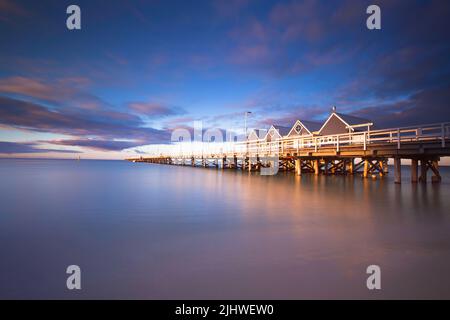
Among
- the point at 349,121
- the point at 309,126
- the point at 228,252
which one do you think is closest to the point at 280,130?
the point at 309,126

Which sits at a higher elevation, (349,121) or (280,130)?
(280,130)

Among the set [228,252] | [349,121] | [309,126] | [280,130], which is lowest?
[228,252]

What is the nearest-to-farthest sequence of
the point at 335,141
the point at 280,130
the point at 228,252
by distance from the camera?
the point at 228,252
the point at 335,141
the point at 280,130

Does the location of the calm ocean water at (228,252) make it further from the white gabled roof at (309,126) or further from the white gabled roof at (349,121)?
the white gabled roof at (309,126)

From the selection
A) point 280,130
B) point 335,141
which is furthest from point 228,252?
point 280,130

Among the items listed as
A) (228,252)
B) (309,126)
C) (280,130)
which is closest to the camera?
(228,252)

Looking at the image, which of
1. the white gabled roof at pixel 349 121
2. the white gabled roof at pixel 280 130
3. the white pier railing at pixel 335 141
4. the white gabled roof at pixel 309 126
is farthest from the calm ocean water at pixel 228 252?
the white gabled roof at pixel 280 130

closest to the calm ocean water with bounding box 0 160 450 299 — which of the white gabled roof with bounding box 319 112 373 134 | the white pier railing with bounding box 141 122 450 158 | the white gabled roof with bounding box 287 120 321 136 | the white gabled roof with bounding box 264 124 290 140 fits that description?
the white pier railing with bounding box 141 122 450 158

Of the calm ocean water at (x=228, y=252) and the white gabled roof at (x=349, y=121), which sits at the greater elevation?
the white gabled roof at (x=349, y=121)

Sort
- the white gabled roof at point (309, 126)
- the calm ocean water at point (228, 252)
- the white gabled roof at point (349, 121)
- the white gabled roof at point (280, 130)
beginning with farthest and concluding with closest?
Result: the white gabled roof at point (280, 130) < the white gabled roof at point (309, 126) < the white gabled roof at point (349, 121) < the calm ocean water at point (228, 252)

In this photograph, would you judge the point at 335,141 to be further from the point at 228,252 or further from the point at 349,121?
the point at 228,252

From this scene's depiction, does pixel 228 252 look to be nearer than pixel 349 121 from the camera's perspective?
Yes
